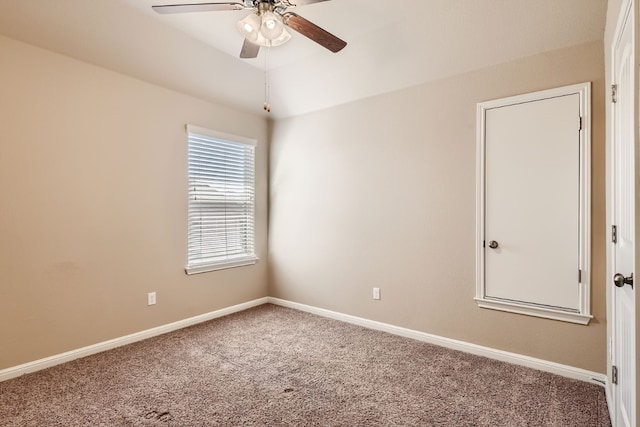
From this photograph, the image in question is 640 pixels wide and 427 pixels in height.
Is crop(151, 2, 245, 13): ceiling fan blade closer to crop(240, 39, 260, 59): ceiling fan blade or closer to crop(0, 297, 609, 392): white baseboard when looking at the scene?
crop(240, 39, 260, 59): ceiling fan blade

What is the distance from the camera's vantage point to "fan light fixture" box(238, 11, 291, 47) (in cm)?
206

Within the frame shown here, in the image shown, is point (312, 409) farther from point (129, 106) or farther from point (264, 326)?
point (129, 106)

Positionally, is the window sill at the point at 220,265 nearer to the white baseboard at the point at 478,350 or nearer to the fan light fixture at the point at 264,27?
the white baseboard at the point at 478,350

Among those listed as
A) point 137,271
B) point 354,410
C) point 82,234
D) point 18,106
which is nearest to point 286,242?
point 137,271

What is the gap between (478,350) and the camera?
9.64 feet

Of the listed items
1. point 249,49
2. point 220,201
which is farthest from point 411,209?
point 220,201

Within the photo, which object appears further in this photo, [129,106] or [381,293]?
[381,293]

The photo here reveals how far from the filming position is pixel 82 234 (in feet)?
9.45

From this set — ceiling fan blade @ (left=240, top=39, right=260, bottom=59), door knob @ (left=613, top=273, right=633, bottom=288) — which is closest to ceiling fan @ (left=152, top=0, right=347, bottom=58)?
ceiling fan blade @ (left=240, top=39, right=260, bottom=59)

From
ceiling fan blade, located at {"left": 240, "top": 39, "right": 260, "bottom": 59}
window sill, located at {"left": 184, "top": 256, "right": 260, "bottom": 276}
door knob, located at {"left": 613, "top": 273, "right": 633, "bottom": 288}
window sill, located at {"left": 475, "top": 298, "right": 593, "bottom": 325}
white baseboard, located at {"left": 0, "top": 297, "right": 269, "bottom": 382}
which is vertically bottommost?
white baseboard, located at {"left": 0, "top": 297, "right": 269, "bottom": 382}

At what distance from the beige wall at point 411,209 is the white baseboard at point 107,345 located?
2.95 feet

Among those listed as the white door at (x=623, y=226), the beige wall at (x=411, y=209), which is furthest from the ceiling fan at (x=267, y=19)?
the white door at (x=623, y=226)

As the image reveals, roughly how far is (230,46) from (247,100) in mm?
821

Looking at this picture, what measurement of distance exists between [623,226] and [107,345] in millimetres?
3790
